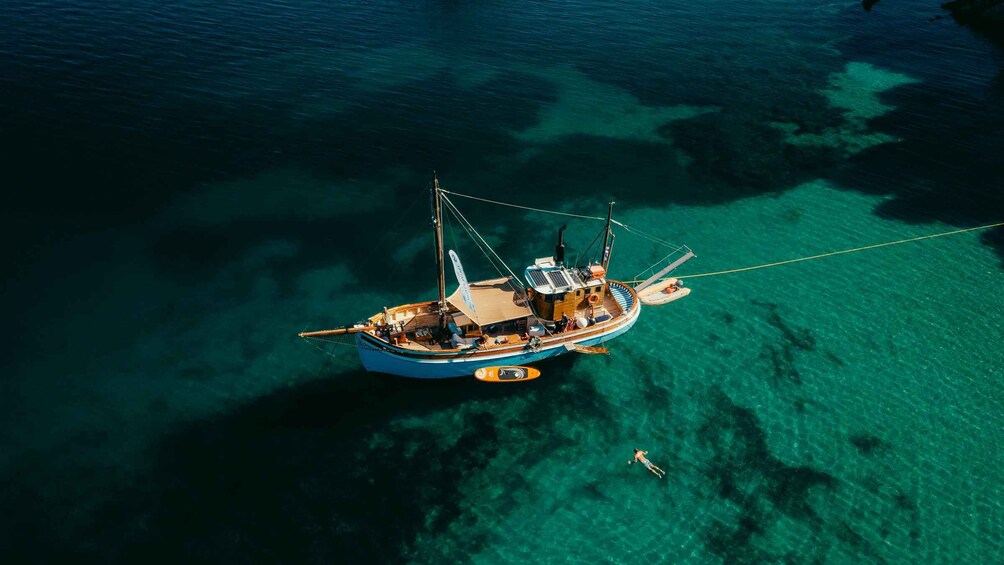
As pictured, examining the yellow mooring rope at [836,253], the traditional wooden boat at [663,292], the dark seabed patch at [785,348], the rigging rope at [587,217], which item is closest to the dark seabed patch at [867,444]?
the dark seabed patch at [785,348]

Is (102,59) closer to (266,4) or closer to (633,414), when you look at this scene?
(266,4)

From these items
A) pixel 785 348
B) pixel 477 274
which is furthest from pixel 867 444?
pixel 477 274

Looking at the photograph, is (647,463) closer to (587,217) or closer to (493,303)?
(493,303)

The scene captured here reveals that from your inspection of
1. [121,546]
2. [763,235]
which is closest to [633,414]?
[763,235]

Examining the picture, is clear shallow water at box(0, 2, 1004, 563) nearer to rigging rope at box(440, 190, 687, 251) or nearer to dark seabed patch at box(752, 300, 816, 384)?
dark seabed patch at box(752, 300, 816, 384)

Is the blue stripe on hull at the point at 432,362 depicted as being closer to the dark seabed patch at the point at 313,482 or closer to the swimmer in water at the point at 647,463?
the dark seabed patch at the point at 313,482
